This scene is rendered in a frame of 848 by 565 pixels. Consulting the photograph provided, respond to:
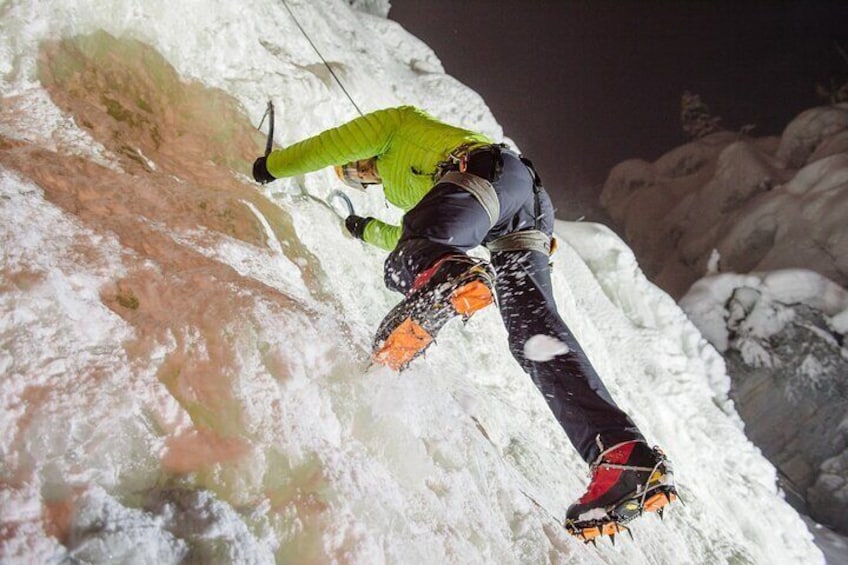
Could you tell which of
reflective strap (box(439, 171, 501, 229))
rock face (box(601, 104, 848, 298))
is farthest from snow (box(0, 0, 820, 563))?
rock face (box(601, 104, 848, 298))

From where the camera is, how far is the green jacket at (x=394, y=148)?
2.39 metres

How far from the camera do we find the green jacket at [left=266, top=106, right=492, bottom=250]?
239 cm

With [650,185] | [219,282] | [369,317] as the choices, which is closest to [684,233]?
[650,185]

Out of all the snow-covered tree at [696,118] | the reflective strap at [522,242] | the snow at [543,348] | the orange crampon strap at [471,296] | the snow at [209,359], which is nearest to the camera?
the snow at [209,359]

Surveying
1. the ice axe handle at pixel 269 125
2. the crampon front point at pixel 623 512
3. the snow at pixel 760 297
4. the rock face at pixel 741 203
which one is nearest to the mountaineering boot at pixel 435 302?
the crampon front point at pixel 623 512

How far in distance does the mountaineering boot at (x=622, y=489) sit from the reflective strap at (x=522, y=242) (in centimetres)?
96

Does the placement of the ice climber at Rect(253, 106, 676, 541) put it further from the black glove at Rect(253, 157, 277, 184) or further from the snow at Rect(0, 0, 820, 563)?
the snow at Rect(0, 0, 820, 563)

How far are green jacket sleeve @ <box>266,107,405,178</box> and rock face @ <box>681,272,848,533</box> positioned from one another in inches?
442

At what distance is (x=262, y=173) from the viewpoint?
2.93 m

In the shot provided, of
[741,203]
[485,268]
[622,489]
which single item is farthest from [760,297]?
[485,268]

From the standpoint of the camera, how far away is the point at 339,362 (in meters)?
1.74

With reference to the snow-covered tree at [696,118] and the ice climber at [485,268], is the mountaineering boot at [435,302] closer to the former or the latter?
the ice climber at [485,268]

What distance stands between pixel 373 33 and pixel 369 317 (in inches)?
237

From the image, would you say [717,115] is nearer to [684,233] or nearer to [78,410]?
[684,233]
